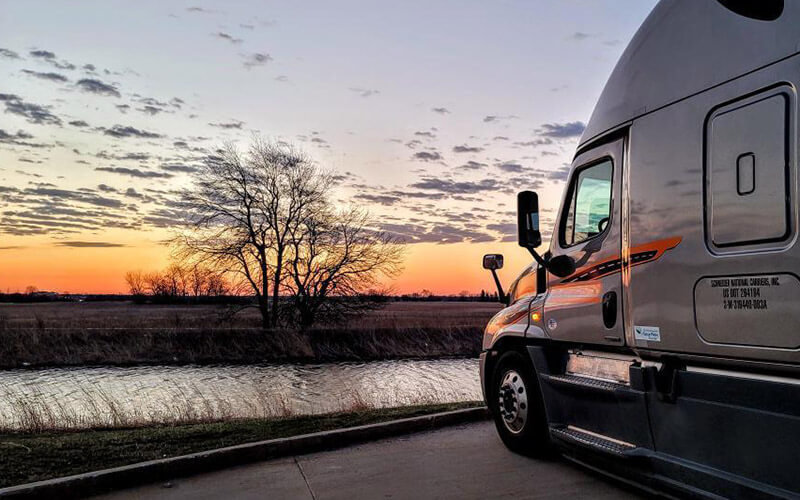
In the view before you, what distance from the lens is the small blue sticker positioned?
4605 mm

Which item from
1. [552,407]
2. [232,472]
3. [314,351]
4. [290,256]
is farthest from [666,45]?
[290,256]

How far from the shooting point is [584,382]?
541cm

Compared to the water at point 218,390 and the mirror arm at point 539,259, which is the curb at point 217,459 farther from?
the water at point 218,390

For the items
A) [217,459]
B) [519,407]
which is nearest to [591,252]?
[519,407]

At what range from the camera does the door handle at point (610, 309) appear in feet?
16.7

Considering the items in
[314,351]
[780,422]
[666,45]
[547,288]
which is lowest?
[314,351]

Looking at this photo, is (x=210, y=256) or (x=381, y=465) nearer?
(x=381, y=465)

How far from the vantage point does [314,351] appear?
3133 centimetres

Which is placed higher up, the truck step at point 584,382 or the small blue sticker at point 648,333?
the small blue sticker at point 648,333

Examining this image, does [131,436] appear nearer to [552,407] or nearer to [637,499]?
[552,407]

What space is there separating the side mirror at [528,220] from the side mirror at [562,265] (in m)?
0.21

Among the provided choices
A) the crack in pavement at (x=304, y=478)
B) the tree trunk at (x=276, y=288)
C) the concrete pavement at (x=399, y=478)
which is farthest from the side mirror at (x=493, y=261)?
the tree trunk at (x=276, y=288)

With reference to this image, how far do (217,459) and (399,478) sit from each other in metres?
1.79

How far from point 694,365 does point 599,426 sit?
1.15 metres
